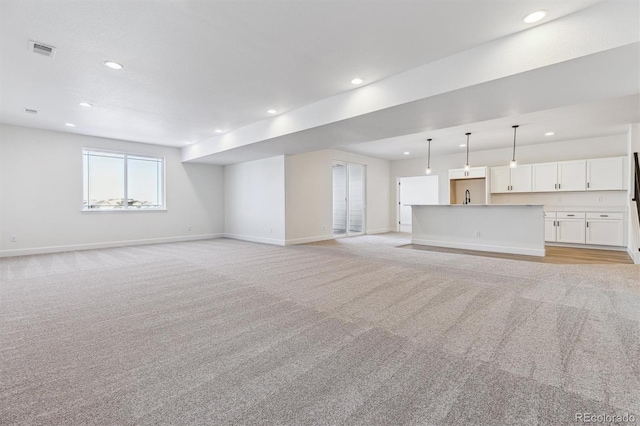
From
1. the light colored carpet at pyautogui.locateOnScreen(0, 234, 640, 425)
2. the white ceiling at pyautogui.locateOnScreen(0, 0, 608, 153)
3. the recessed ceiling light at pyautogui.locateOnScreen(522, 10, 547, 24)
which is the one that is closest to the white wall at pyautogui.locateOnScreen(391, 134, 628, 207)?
the white ceiling at pyautogui.locateOnScreen(0, 0, 608, 153)

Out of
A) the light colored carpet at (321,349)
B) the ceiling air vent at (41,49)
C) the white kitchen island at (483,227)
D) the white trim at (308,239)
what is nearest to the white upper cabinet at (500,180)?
the white kitchen island at (483,227)

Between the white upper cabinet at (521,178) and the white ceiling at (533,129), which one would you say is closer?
the white ceiling at (533,129)

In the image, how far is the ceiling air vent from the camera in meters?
2.98

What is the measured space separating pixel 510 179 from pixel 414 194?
13.9 ft

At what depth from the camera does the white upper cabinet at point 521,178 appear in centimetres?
761

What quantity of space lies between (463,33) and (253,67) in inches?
93.0

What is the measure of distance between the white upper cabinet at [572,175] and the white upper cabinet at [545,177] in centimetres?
10

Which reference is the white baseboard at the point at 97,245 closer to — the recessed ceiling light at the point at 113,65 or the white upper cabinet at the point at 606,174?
the recessed ceiling light at the point at 113,65

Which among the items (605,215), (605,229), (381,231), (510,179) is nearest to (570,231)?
(605,229)

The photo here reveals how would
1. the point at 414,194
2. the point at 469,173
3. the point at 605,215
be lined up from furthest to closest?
the point at 414,194 → the point at 469,173 → the point at 605,215

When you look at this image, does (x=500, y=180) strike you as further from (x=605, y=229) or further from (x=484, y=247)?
(x=484, y=247)

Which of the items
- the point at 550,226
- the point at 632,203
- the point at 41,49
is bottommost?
the point at 550,226

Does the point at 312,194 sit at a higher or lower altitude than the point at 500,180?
lower

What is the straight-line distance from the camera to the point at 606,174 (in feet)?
21.8
